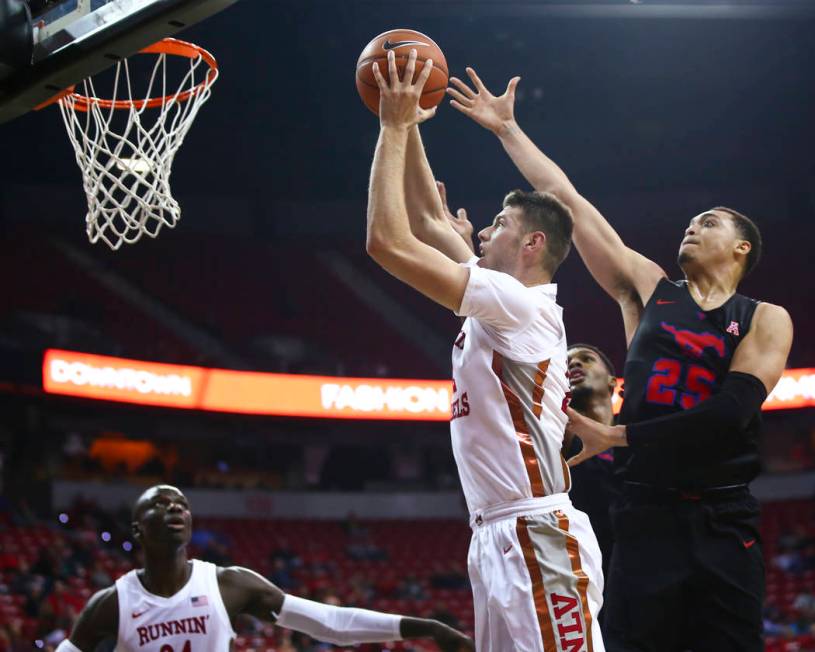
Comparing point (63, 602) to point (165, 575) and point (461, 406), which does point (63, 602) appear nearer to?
point (165, 575)

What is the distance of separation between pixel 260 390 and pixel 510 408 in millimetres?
13713

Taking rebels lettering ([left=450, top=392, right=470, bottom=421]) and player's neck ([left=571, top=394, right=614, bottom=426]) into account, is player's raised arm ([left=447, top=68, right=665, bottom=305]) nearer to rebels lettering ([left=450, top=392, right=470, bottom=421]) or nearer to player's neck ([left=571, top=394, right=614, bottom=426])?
player's neck ([left=571, top=394, right=614, bottom=426])

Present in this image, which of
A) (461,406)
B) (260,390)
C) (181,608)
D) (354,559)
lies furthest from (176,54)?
(354,559)

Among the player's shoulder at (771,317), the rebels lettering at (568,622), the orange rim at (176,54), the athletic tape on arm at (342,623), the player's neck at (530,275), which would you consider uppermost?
the orange rim at (176,54)

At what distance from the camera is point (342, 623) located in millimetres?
3629

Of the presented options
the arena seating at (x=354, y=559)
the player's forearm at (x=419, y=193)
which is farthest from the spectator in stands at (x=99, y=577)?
the player's forearm at (x=419, y=193)

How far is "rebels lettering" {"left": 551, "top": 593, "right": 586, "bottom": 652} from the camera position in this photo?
2.65 metres

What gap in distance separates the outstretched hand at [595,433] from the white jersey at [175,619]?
1418mm

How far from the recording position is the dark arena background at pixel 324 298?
13906 millimetres

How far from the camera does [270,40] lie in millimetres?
13602

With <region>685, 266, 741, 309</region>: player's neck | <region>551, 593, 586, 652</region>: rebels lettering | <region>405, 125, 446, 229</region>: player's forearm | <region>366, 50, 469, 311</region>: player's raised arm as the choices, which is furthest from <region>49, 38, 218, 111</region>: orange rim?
<region>551, 593, 586, 652</region>: rebels lettering

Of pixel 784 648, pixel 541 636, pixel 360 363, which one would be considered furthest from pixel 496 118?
pixel 360 363

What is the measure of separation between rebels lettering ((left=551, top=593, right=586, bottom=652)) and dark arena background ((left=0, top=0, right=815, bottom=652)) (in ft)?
34.2

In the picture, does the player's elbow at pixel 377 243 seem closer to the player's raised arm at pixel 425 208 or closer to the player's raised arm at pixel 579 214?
the player's raised arm at pixel 425 208
